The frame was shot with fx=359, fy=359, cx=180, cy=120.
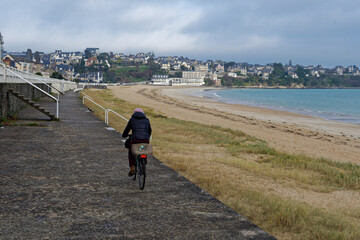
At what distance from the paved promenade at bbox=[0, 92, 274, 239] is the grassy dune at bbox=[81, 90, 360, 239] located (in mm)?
876

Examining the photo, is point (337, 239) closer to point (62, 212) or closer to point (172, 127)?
point (62, 212)

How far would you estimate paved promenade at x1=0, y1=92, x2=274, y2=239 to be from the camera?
4.85 m

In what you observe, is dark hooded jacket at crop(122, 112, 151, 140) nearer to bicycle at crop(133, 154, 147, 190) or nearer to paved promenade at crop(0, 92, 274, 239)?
bicycle at crop(133, 154, 147, 190)

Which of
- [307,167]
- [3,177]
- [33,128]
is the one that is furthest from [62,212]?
[33,128]

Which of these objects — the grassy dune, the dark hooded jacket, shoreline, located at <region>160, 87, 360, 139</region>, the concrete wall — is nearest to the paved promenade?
the grassy dune

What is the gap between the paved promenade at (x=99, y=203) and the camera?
4852mm

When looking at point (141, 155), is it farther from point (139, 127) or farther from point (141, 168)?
point (139, 127)

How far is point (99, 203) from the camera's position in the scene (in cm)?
603

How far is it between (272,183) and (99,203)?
5.55 metres

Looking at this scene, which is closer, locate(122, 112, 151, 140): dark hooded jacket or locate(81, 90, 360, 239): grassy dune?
locate(81, 90, 360, 239): grassy dune

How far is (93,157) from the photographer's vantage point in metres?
9.82

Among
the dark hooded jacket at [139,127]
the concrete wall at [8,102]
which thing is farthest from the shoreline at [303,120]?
the concrete wall at [8,102]

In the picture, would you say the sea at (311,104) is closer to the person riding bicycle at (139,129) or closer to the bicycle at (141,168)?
the person riding bicycle at (139,129)

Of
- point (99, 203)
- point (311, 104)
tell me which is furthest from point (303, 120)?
point (311, 104)
